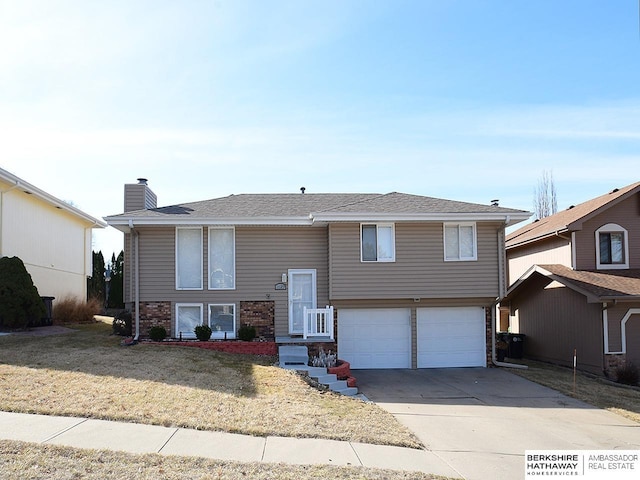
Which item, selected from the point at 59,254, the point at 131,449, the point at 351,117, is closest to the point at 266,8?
the point at 351,117

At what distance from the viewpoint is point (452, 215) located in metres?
15.9

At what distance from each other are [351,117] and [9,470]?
36.7ft

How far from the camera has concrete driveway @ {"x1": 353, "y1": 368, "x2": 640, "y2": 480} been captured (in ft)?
25.8

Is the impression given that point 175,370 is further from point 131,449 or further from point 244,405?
point 131,449

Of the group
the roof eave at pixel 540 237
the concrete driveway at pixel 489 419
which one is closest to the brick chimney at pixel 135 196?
the concrete driveway at pixel 489 419

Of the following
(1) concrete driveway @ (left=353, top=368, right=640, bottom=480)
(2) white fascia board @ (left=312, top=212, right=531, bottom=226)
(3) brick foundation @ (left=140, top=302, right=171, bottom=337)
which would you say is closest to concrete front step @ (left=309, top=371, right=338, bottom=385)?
(1) concrete driveway @ (left=353, top=368, right=640, bottom=480)

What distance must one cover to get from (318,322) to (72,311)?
34.4 ft

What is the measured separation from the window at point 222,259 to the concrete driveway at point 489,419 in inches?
176

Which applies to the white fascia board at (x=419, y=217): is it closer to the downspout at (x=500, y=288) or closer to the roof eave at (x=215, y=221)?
the downspout at (x=500, y=288)

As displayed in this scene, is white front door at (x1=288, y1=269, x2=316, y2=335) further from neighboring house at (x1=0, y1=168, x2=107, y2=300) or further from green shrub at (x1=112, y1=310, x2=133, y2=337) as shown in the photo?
neighboring house at (x1=0, y1=168, x2=107, y2=300)

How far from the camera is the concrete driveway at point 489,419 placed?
7867mm

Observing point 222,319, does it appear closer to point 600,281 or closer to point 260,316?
point 260,316

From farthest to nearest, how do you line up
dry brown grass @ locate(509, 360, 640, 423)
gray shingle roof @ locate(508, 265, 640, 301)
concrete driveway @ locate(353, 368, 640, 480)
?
gray shingle roof @ locate(508, 265, 640, 301) < dry brown grass @ locate(509, 360, 640, 423) < concrete driveway @ locate(353, 368, 640, 480)

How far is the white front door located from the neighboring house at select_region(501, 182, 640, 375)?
7411 millimetres
